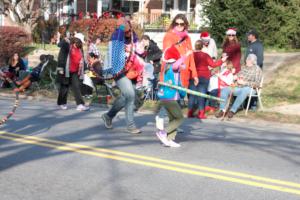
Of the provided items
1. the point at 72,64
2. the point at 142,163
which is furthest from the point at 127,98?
the point at 72,64

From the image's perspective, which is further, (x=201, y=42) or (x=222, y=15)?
(x=222, y=15)

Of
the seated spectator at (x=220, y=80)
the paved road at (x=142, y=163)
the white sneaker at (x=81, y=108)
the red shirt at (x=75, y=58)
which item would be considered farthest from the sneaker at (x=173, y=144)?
the red shirt at (x=75, y=58)

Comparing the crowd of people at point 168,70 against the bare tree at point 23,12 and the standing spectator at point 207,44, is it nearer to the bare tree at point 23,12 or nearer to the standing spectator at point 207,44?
the standing spectator at point 207,44

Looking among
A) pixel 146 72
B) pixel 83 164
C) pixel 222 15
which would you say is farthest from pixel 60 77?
pixel 222 15

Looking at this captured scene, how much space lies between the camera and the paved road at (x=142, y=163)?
648 cm

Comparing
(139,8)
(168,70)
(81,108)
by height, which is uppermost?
(139,8)

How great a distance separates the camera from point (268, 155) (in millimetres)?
8602

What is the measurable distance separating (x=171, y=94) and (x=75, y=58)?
16.5 ft

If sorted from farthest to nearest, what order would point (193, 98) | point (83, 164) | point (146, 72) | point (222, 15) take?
point (222, 15) < point (146, 72) < point (193, 98) < point (83, 164)

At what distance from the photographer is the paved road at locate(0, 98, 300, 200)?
21.3 feet

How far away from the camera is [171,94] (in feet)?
29.0

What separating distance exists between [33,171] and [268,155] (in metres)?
3.42

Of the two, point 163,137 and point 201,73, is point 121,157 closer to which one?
point 163,137

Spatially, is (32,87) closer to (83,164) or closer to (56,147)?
(56,147)
